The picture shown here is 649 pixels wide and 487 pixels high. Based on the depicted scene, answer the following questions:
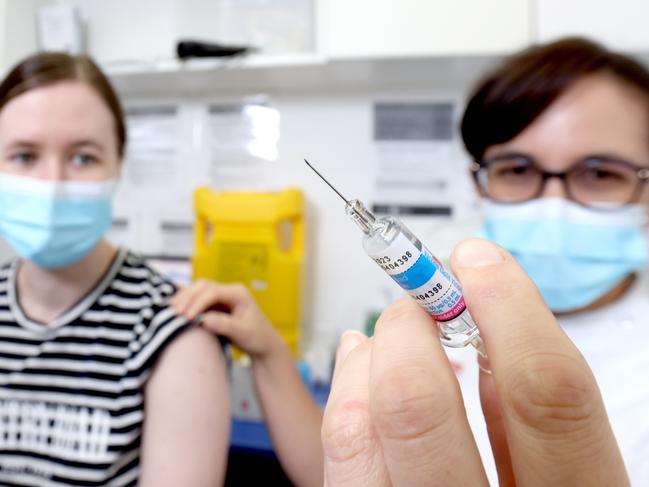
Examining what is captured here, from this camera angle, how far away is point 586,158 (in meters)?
0.70

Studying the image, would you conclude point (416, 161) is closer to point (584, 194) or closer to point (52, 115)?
point (584, 194)

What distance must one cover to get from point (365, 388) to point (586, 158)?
63 cm

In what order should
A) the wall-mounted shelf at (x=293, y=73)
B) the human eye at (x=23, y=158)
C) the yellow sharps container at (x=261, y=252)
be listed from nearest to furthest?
1. the human eye at (x=23, y=158)
2. the wall-mounted shelf at (x=293, y=73)
3. the yellow sharps container at (x=261, y=252)

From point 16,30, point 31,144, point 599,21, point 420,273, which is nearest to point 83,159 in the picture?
point 31,144

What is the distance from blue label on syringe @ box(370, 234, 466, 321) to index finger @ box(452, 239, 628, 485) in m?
0.05

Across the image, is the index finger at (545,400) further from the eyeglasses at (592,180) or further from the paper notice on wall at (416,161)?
the paper notice on wall at (416,161)

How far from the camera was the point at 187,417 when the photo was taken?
69 centimetres

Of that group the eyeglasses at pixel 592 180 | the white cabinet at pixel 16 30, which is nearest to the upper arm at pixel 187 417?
the eyeglasses at pixel 592 180

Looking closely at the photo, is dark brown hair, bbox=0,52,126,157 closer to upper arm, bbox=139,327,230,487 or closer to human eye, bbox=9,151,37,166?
human eye, bbox=9,151,37,166

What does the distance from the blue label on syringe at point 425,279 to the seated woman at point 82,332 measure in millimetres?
528

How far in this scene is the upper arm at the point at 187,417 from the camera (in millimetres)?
661

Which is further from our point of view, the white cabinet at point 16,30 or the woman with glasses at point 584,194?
the white cabinet at point 16,30

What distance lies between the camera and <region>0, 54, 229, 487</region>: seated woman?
693 mm

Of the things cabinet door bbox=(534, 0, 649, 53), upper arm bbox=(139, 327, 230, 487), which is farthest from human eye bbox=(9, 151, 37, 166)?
cabinet door bbox=(534, 0, 649, 53)
